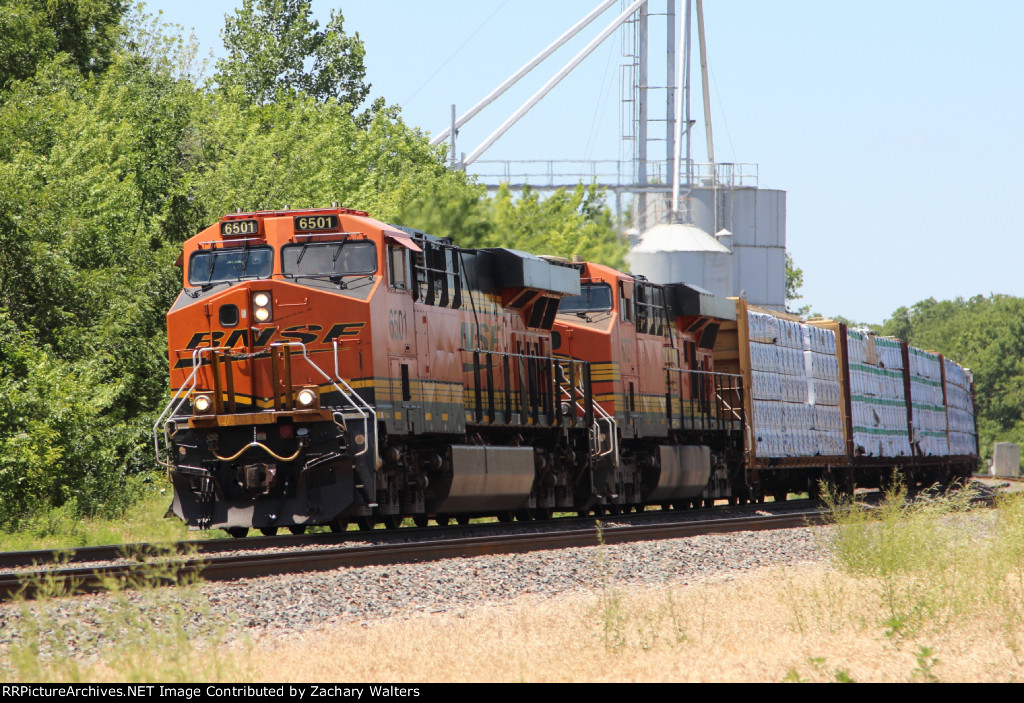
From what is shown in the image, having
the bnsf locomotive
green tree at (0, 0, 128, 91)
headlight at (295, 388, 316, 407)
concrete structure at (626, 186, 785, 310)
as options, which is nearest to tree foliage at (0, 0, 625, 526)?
green tree at (0, 0, 128, 91)

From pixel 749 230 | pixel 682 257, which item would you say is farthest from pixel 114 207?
pixel 749 230

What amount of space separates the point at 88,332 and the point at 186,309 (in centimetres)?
888

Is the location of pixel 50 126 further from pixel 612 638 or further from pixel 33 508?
pixel 612 638

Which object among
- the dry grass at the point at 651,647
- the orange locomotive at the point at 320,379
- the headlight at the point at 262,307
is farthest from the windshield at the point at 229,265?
the dry grass at the point at 651,647

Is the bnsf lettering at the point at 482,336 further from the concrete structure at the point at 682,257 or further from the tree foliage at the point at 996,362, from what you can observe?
the tree foliage at the point at 996,362

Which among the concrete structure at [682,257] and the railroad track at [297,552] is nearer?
the railroad track at [297,552]

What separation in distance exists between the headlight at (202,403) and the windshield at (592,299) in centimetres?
830

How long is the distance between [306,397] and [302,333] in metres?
0.93

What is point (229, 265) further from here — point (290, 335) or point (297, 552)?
point (297, 552)

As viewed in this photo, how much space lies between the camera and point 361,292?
52.3 feet

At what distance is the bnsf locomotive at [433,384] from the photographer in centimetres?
1574

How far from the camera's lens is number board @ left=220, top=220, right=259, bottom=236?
16594 mm

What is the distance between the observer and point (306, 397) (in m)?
15.6

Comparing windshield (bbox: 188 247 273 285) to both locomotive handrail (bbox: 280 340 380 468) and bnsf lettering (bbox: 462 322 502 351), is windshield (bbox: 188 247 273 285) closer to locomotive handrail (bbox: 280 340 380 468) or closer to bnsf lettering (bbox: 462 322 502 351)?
locomotive handrail (bbox: 280 340 380 468)
